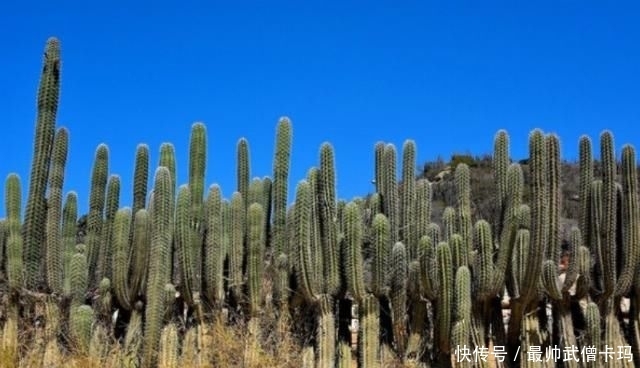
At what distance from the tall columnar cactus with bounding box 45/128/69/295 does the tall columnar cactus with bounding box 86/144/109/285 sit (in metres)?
0.46

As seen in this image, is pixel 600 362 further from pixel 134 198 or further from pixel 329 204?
pixel 134 198

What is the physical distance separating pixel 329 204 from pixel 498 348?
2.28m

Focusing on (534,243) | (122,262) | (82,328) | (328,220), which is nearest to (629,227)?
(534,243)

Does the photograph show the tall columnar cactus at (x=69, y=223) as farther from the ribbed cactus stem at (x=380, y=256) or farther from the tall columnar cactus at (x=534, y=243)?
the tall columnar cactus at (x=534, y=243)

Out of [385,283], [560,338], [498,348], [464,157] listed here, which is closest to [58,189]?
[385,283]

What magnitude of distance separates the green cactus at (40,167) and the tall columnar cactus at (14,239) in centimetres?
7

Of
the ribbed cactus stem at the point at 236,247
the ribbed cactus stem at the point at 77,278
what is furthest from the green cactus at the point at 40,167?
the ribbed cactus stem at the point at 236,247

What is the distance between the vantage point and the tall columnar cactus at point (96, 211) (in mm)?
9703

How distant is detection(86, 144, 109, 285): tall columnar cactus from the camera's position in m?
9.70

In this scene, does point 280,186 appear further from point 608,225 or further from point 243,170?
point 608,225

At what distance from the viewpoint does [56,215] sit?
9172 millimetres

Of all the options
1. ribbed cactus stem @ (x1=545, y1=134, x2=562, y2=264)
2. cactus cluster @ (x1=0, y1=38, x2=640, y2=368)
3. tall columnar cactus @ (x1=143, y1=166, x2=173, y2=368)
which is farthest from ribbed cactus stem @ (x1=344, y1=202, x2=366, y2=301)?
ribbed cactus stem @ (x1=545, y1=134, x2=562, y2=264)

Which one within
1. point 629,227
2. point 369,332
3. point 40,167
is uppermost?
point 40,167

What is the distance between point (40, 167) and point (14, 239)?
799mm
